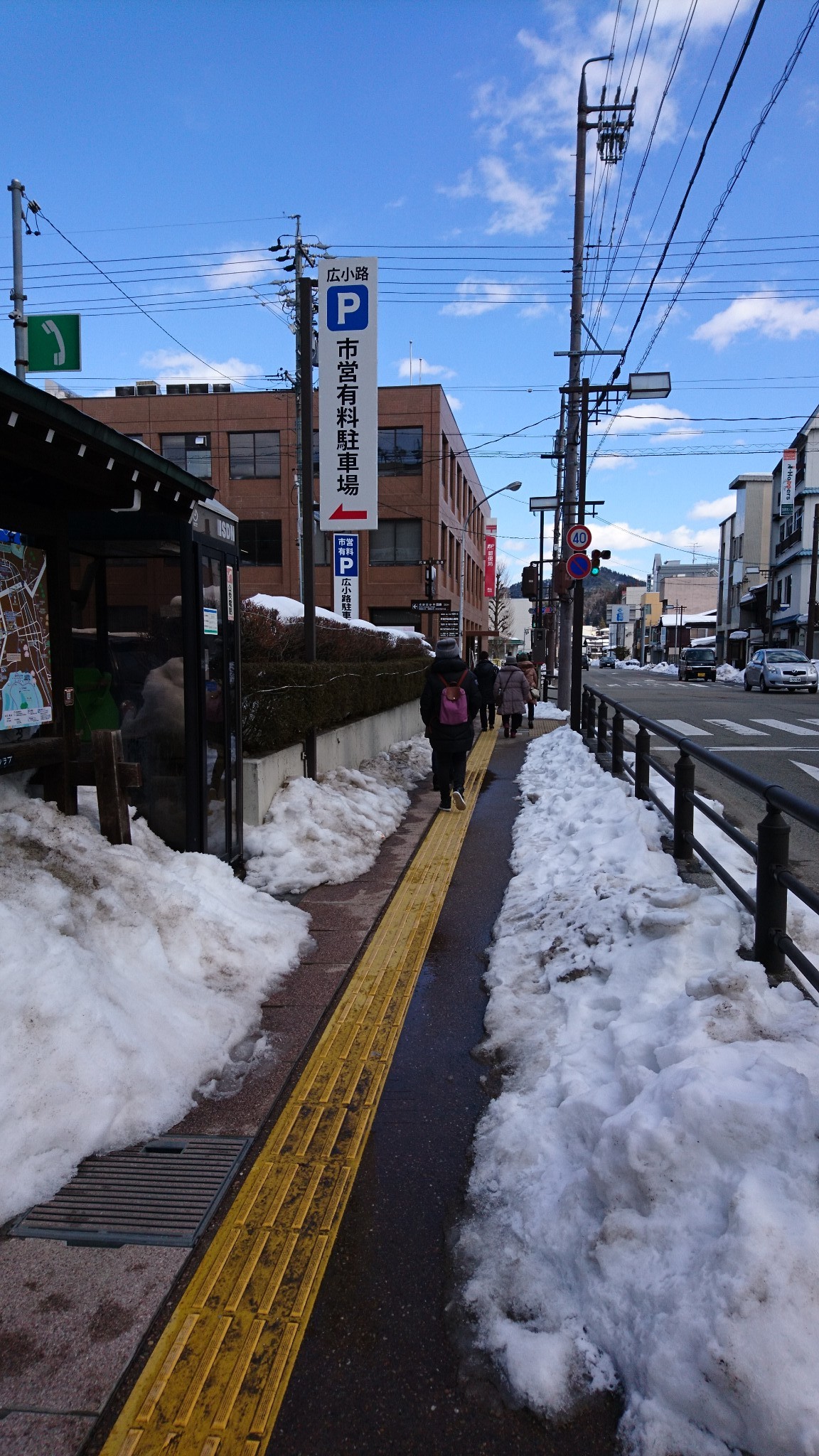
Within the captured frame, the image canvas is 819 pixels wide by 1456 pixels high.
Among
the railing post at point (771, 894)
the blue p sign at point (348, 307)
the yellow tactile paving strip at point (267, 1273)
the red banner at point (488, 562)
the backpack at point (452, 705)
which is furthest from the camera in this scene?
the red banner at point (488, 562)

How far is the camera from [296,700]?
845 centimetres

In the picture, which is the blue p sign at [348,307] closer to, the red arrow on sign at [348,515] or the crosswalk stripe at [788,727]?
the red arrow on sign at [348,515]

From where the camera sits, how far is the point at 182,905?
4746 mm

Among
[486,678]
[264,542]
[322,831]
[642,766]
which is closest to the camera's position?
[642,766]

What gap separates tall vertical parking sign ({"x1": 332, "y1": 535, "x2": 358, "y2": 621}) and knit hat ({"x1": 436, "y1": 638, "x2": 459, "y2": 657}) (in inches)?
567

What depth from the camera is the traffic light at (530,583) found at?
23.4 m

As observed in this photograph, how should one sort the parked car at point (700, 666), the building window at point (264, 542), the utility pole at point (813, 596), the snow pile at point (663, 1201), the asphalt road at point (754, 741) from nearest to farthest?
1. the snow pile at point (663, 1201)
2. the asphalt road at point (754, 741)
3. the building window at point (264, 542)
4. the utility pole at point (813, 596)
5. the parked car at point (700, 666)

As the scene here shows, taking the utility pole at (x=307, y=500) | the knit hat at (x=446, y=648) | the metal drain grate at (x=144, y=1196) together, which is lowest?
the metal drain grate at (x=144, y=1196)

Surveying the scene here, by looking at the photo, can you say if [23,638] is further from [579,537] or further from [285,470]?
[285,470]

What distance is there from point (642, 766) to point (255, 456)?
133 ft

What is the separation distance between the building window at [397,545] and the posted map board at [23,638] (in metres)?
39.2

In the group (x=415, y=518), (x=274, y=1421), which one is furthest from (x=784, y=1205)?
(x=415, y=518)

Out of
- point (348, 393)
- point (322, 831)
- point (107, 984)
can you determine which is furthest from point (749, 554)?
point (107, 984)

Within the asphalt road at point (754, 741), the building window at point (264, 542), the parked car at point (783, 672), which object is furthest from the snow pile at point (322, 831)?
the building window at point (264, 542)
